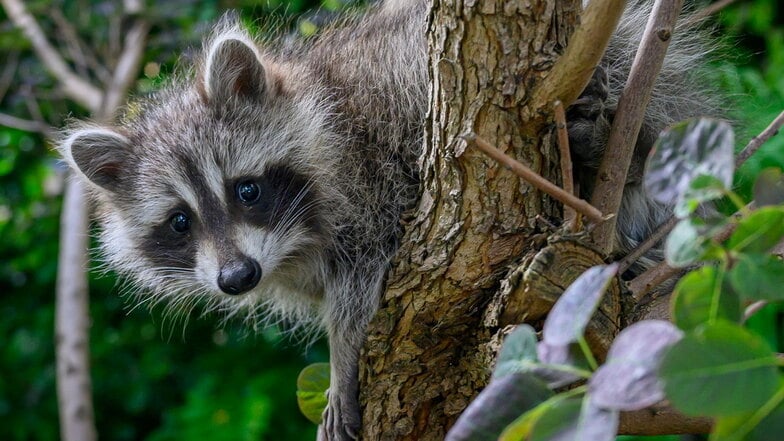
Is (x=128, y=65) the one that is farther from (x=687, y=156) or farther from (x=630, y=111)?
(x=687, y=156)

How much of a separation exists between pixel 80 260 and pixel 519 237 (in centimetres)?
228

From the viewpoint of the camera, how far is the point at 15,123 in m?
3.71

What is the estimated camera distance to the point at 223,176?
2.15 m

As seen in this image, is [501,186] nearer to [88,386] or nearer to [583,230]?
[583,230]

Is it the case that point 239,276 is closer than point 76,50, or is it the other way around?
point 239,276

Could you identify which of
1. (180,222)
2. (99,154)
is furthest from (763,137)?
(99,154)

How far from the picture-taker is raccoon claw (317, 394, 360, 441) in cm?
195

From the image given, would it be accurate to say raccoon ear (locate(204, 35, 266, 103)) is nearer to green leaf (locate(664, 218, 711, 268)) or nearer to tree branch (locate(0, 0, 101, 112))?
green leaf (locate(664, 218, 711, 268))

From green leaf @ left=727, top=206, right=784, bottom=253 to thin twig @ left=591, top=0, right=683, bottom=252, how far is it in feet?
2.70

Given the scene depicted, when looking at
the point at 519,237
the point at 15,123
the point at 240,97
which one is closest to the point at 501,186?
the point at 519,237

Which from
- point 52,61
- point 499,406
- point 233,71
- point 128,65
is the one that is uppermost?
point 52,61

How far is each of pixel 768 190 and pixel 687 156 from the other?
8 cm

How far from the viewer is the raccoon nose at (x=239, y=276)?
6.55ft

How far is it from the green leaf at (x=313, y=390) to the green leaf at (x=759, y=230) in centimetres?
160
